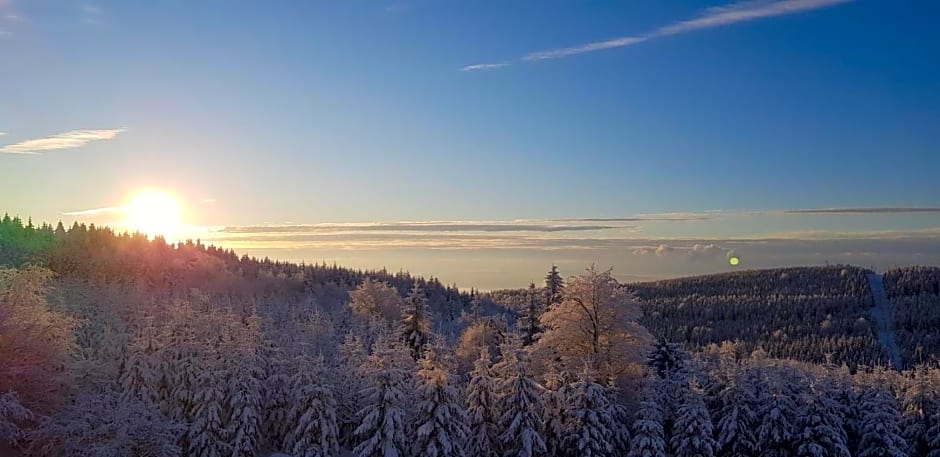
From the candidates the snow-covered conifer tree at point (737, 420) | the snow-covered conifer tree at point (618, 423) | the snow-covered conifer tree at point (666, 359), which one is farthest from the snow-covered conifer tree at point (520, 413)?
the snow-covered conifer tree at point (666, 359)

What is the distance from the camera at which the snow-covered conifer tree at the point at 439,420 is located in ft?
123

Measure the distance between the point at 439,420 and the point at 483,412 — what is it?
3450mm

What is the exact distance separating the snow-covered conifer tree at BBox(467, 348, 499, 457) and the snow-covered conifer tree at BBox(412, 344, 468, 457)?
4.54ft

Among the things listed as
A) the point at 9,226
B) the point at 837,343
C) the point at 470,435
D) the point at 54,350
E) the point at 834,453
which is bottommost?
the point at 837,343

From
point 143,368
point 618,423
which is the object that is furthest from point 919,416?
point 143,368

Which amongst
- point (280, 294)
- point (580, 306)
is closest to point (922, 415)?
point (580, 306)

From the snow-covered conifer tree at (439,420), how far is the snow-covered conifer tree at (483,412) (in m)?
1.38

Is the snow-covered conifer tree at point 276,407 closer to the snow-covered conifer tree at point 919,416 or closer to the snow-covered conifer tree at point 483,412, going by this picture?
the snow-covered conifer tree at point 483,412

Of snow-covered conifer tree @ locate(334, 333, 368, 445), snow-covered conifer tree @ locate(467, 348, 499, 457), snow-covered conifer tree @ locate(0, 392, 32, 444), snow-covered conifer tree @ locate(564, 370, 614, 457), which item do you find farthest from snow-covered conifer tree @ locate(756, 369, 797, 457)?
snow-covered conifer tree @ locate(0, 392, 32, 444)

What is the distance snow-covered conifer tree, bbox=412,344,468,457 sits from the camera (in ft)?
123

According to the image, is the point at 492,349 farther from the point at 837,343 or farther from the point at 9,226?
the point at 837,343

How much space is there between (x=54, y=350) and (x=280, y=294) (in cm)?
12970

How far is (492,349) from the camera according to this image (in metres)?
69.6

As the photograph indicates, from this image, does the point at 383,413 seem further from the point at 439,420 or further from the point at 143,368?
the point at 143,368
